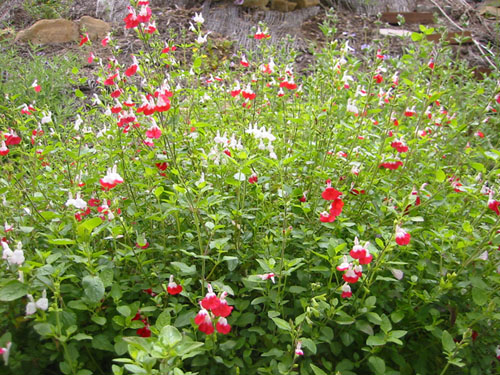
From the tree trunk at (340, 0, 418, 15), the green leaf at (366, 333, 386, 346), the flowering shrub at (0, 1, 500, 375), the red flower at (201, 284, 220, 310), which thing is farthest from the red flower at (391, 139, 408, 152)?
the tree trunk at (340, 0, 418, 15)

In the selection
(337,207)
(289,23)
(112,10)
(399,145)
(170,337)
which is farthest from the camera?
(112,10)

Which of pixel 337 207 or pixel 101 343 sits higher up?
pixel 337 207

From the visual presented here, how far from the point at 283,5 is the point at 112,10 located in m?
3.16

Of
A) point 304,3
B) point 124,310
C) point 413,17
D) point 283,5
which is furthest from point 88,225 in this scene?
point 413,17

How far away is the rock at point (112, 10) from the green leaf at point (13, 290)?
6750mm

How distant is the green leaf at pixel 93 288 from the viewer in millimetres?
1297

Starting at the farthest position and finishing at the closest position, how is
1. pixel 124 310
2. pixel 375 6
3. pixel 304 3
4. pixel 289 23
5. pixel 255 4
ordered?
pixel 375 6 < pixel 304 3 < pixel 255 4 < pixel 289 23 < pixel 124 310

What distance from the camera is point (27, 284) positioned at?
1286 millimetres

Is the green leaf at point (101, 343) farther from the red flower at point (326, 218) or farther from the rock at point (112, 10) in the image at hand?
the rock at point (112, 10)

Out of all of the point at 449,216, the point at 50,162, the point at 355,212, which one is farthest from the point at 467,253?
the point at 50,162

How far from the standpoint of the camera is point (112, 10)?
7125 mm

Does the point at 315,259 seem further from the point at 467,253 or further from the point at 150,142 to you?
the point at 150,142

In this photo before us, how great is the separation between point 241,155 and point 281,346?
2.58 ft

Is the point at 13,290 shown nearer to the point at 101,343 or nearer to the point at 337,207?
the point at 101,343
